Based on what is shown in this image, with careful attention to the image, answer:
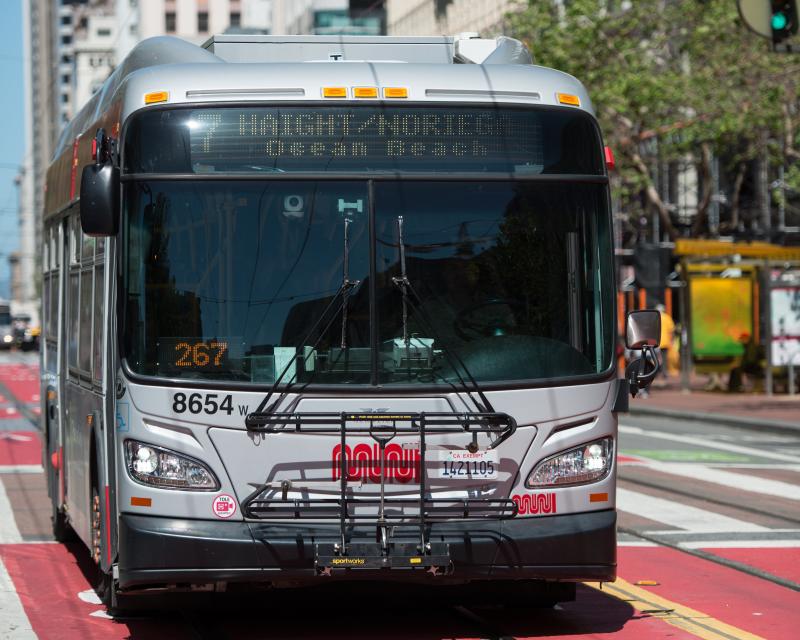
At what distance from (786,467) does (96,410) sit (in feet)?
35.2

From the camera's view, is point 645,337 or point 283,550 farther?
point 645,337

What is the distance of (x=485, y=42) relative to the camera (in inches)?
329

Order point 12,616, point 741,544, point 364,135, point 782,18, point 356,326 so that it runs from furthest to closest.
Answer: point 782,18 < point 741,544 < point 12,616 < point 364,135 < point 356,326

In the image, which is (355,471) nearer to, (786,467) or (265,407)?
(265,407)

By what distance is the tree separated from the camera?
31250mm

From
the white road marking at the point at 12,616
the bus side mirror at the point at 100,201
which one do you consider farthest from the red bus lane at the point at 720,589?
the bus side mirror at the point at 100,201

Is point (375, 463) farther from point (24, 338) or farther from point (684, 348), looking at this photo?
point (24, 338)

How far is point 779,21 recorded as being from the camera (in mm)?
16578

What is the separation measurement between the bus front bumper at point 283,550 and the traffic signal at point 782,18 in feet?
35.3

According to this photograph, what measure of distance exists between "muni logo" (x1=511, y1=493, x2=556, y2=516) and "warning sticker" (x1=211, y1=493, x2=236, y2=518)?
124 centimetres

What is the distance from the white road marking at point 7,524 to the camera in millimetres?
11438

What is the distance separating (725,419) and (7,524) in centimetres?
1420

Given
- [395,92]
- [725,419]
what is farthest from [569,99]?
[725,419]

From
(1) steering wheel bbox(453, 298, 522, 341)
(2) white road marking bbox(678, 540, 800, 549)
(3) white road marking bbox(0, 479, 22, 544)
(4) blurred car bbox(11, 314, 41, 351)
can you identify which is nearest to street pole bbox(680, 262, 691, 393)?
(3) white road marking bbox(0, 479, 22, 544)
